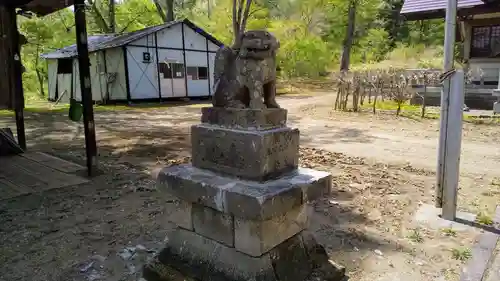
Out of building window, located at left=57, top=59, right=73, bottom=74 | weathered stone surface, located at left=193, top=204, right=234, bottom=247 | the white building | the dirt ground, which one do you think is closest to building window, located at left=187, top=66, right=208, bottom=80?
the white building

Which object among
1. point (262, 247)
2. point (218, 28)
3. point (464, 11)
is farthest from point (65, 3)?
point (218, 28)

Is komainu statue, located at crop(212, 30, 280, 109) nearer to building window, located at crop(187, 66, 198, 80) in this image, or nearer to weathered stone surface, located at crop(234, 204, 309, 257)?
weathered stone surface, located at crop(234, 204, 309, 257)

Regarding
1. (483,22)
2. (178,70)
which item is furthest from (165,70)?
(483,22)

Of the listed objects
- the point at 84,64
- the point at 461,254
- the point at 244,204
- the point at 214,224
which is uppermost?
the point at 84,64

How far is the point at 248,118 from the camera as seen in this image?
249 centimetres

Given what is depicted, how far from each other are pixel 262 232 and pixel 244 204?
263mm

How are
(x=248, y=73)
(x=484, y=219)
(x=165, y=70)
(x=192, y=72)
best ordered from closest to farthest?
(x=248, y=73) < (x=484, y=219) < (x=165, y=70) < (x=192, y=72)

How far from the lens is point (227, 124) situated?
2.62 metres

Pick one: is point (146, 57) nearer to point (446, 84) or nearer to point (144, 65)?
point (144, 65)

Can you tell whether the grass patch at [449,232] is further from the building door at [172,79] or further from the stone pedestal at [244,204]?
the building door at [172,79]

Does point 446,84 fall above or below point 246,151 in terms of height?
above

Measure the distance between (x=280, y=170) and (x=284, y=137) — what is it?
0.81 ft

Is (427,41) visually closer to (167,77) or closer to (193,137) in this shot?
(167,77)

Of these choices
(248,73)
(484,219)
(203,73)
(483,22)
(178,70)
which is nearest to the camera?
(248,73)
